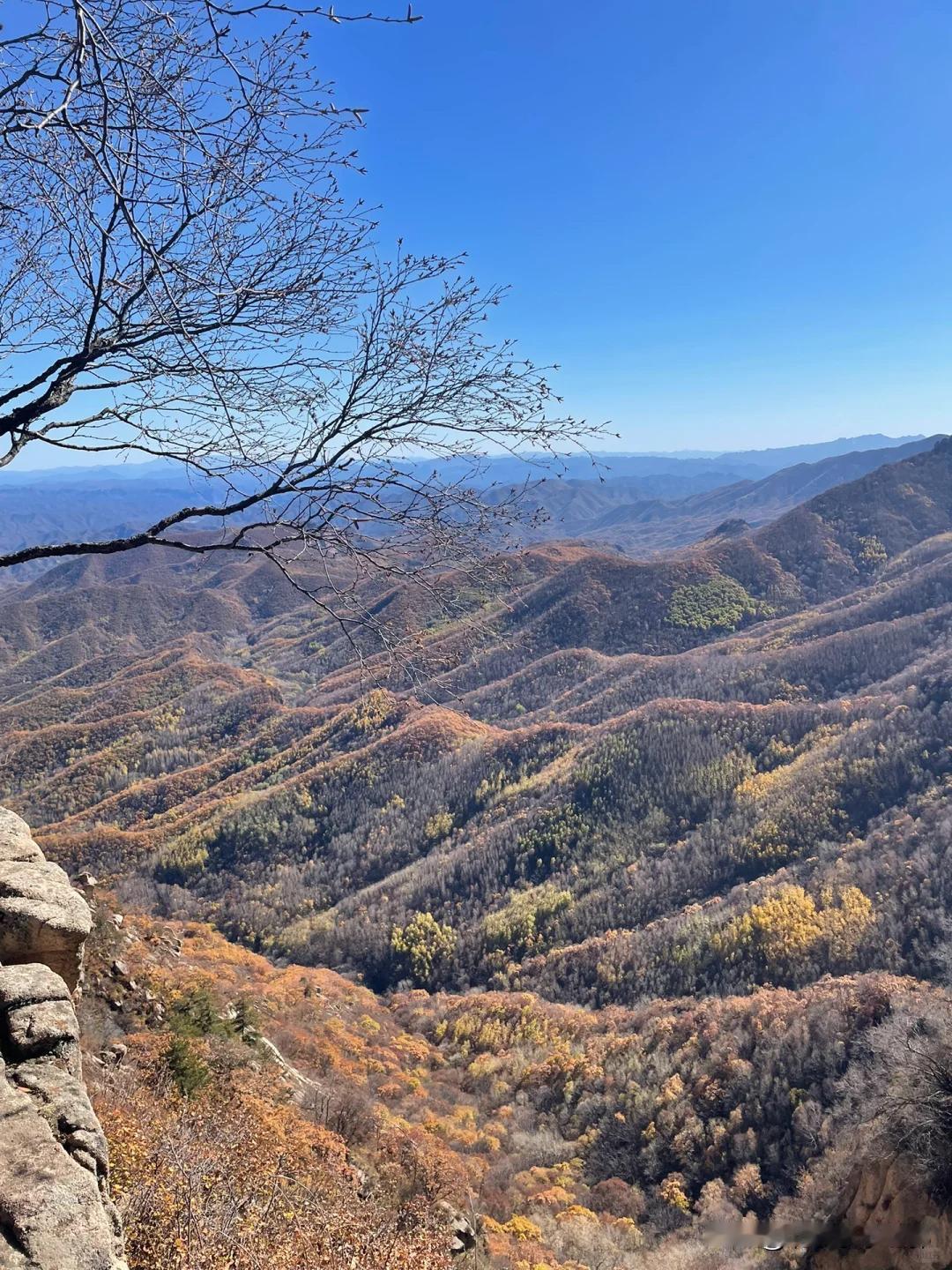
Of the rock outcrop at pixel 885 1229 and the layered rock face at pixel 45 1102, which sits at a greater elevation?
the layered rock face at pixel 45 1102

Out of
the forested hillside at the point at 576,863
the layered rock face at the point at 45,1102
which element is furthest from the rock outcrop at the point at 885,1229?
the layered rock face at the point at 45,1102

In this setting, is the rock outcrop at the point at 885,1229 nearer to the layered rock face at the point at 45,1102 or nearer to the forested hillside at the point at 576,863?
the forested hillside at the point at 576,863

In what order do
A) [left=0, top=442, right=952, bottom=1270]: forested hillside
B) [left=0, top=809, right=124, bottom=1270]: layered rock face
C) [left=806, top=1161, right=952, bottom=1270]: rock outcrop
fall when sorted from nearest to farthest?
[left=0, top=809, right=124, bottom=1270]: layered rock face
[left=806, top=1161, right=952, bottom=1270]: rock outcrop
[left=0, top=442, right=952, bottom=1270]: forested hillside

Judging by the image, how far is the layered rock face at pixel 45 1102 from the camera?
2.31 metres

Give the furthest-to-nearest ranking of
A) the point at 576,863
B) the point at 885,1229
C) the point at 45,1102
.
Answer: the point at 576,863 → the point at 885,1229 → the point at 45,1102

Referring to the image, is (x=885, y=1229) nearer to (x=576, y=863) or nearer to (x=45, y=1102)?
(x=45, y=1102)

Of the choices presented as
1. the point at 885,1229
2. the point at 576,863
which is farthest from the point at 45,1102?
the point at 576,863

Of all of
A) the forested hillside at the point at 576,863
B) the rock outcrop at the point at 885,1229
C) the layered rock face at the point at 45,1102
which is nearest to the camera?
the layered rock face at the point at 45,1102

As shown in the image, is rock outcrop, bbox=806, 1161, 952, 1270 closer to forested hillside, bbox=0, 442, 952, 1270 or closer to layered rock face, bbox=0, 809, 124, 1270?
forested hillside, bbox=0, 442, 952, 1270

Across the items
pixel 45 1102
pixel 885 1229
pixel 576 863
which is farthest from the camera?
pixel 576 863

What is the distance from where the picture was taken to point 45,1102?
9.57 ft

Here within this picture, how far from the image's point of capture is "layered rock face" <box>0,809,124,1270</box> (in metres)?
2.31

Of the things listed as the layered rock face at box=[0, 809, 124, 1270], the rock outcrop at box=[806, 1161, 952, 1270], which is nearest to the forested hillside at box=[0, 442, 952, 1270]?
the rock outcrop at box=[806, 1161, 952, 1270]

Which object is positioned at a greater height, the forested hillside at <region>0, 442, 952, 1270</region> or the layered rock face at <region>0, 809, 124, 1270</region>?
the layered rock face at <region>0, 809, 124, 1270</region>
